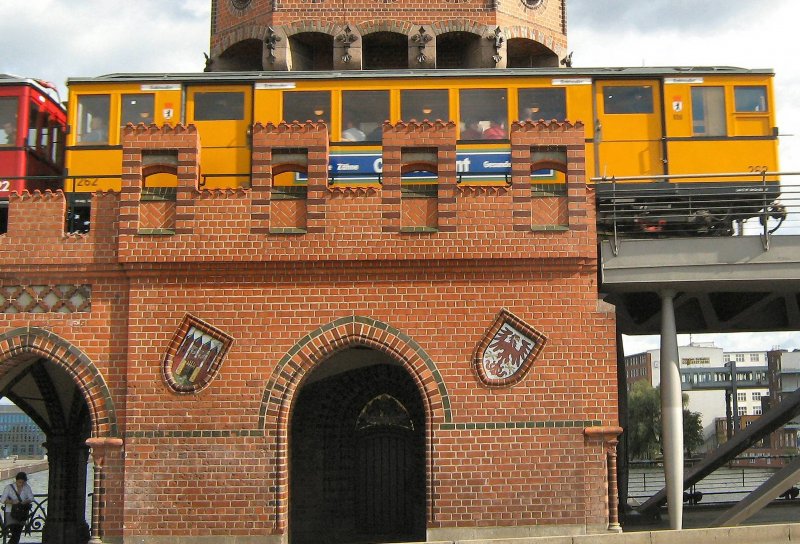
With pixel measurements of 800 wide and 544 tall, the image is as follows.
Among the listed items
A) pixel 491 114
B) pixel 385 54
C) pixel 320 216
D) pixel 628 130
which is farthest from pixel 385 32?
pixel 320 216

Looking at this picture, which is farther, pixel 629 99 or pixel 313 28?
pixel 313 28

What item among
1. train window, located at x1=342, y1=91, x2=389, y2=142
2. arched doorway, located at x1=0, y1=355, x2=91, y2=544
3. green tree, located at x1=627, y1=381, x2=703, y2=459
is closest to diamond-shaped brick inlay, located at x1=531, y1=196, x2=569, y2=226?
train window, located at x1=342, y1=91, x2=389, y2=142

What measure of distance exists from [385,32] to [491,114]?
566cm

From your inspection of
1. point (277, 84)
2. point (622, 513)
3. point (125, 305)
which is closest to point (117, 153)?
point (277, 84)

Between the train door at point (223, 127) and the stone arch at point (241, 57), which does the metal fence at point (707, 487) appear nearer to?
the train door at point (223, 127)

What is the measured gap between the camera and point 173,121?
18594 mm

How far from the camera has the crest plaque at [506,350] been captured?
14.8 meters

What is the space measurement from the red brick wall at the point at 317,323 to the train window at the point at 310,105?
3.09 metres

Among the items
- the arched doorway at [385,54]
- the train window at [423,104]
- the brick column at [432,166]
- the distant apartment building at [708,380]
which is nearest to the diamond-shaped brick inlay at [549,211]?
the brick column at [432,166]

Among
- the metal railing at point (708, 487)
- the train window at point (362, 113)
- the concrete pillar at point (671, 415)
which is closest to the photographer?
the concrete pillar at point (671, 415)

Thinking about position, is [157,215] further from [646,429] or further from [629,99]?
[646,429]

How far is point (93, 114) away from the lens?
1878 centimetres

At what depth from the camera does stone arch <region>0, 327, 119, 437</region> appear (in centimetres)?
1492

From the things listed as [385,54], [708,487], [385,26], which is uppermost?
[385,26]
